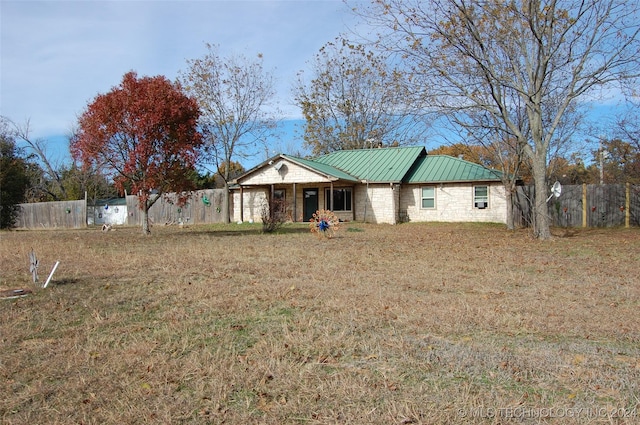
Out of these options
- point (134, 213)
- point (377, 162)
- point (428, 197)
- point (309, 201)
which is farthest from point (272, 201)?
point (134, 213)

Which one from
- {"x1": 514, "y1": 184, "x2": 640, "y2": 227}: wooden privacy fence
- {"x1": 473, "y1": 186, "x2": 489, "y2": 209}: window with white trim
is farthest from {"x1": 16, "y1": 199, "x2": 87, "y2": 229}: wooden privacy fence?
{"x1": 514, "y1": 184, "x2": 640, "y2": 227}: wooden privacy fence

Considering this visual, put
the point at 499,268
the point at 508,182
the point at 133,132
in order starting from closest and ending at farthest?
the point at 499,268
the point at 133,132
the point at 508,182

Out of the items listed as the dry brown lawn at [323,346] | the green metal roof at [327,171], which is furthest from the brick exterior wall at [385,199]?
the dry brown lawn at [323,346]

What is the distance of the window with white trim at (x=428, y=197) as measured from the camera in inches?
967

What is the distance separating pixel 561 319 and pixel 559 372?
166 centimetres

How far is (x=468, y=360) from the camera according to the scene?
12.0ft

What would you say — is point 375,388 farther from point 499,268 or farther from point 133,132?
point 133,132

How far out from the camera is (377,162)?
26.7 meters

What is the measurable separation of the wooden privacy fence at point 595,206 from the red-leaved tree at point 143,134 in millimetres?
14617

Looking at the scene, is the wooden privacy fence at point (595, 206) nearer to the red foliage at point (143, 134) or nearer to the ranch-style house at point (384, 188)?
the ranch-style house at point (384, 188)

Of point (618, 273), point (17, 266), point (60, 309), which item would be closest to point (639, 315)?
point (618, 273)

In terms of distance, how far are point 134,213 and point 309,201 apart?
13.1 meters

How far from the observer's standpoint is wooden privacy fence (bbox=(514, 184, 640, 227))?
20166 mm

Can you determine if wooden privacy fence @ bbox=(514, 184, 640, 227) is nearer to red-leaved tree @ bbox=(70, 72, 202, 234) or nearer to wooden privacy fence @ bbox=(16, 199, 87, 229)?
red-leaved tree @ bbox=(70, 72, 202, 234)
